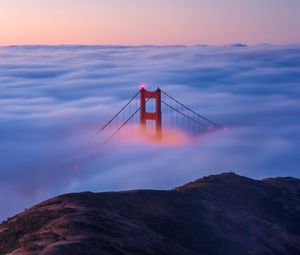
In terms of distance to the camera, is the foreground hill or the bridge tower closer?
the foreground hill

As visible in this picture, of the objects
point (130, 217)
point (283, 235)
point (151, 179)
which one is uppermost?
point (130, 217)

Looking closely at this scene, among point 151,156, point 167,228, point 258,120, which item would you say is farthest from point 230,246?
point 258,120

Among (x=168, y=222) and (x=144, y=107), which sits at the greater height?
(x=144, y=107)

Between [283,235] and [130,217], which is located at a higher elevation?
[130,217]

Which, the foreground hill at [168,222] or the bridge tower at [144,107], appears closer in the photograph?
the foreground hill at [168,222]

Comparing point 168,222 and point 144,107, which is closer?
point 168,222

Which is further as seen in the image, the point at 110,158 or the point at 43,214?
the point at 110,158

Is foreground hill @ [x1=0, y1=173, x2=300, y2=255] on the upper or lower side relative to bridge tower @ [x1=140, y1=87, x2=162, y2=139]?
lower

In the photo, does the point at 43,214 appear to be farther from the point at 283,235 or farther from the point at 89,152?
the point at 89,152
